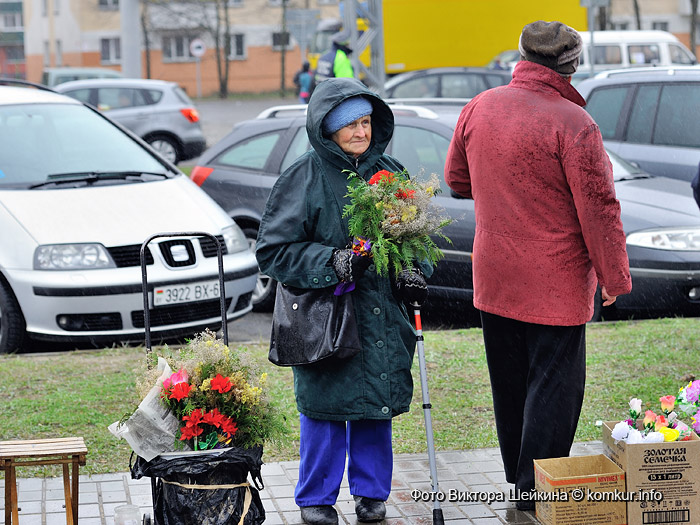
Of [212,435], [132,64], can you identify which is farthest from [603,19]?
[212,435]

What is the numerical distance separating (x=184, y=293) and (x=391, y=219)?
3.29 metres

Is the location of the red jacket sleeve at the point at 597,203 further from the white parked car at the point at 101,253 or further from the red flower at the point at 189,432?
the white parked car at the point at 101,253

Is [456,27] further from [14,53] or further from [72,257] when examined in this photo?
[14,53]

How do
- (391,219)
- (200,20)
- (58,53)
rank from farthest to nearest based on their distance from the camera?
1. (58,53)
2. (200,20)
3. (391,219)

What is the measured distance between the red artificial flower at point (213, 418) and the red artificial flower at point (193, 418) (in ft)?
0.08

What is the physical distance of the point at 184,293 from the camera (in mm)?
7102

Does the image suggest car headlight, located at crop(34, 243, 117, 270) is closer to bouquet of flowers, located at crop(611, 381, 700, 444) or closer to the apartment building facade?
bouquet of flowers, located at crop(611, 381, 700, 444)

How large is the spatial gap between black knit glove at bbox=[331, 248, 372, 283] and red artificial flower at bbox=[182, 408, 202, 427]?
0.77 m

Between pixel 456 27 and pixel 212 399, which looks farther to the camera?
pixel 456 27

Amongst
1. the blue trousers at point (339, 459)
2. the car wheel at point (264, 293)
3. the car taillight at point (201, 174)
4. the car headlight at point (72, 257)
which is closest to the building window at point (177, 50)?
the car taillight at point (201, 174)

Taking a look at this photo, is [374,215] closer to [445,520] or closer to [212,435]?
[212,435]

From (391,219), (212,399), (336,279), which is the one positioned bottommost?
(212,399)

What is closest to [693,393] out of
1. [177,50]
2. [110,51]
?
[177,50]

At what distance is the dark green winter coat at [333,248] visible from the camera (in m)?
4.26
